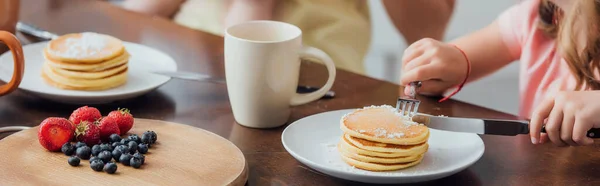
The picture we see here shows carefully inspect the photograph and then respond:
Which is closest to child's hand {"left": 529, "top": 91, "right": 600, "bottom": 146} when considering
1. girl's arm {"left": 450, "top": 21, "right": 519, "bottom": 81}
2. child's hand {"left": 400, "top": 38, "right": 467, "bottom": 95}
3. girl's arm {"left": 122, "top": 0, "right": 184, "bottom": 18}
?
child's hand {"left": 400, "top": 38, "right": 467, "bottom": 95}

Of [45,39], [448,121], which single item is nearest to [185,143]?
[448,121]

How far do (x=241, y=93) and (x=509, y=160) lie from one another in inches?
15.3

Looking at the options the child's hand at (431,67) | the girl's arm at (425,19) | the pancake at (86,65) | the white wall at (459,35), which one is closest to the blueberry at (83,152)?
the pancake at (86,65)

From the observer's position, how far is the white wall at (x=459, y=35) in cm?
345

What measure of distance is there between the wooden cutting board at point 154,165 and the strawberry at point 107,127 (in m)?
0.06

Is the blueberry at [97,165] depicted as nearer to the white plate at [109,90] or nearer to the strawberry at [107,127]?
the strawberry at [107,127]

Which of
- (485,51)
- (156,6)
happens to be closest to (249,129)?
(485,51)

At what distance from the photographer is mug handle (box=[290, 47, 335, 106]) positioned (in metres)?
1.25

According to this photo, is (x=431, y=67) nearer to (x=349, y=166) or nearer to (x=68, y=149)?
(x=349, y=166)

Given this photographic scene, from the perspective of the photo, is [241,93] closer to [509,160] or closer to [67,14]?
[509,160]

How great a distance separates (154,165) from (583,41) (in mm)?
796

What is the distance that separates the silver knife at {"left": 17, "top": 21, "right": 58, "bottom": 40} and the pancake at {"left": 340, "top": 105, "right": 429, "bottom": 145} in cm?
79

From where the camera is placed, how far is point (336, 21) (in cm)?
221

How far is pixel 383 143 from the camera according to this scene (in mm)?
1039
